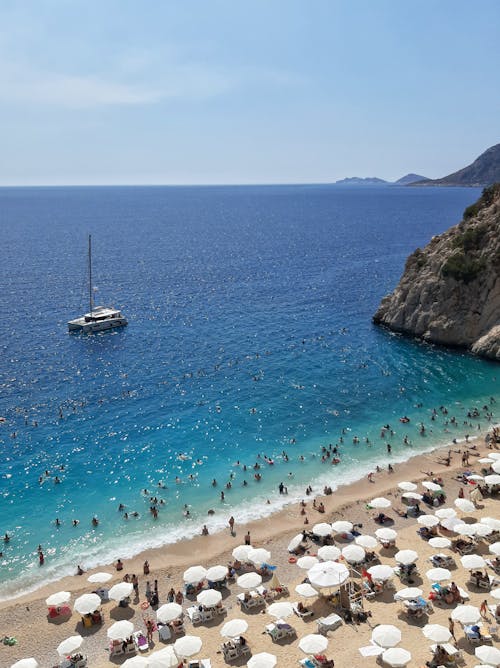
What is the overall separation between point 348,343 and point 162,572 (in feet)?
145

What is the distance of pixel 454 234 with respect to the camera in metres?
73.1

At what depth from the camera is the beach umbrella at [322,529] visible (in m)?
34.2

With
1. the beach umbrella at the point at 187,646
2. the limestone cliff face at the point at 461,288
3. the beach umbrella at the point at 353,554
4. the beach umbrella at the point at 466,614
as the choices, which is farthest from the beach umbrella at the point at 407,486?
the limestone cliff face at the point at 461,288

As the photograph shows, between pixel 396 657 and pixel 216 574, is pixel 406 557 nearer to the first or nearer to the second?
pixel 396 657

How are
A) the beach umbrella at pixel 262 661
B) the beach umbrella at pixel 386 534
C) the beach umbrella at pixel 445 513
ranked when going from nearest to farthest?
the beach umbrella at pixel 262 661
the beach umbrella at pixel 386 534
the beach umbrella at pixel 445 513

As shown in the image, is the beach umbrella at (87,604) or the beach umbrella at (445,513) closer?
the beach umbrella at (87,604)

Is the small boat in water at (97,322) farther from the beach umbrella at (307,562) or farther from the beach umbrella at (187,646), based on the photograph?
the beach umbrella at (187,646)

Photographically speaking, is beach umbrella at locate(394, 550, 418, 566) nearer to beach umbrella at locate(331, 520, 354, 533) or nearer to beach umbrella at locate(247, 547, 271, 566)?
beach umbrella at locate(331, 520, 354, 533)

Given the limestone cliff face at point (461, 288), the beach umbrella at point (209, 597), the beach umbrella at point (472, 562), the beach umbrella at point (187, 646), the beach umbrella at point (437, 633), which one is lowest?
the beach umbrella at point (209, 597)

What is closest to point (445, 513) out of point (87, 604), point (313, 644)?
point (313, 644)

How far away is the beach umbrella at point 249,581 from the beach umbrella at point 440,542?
33.2ft

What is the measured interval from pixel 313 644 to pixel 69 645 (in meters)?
11.0

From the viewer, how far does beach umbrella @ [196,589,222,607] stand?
92.5 feet

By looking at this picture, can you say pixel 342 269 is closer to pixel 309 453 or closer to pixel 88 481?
pixel 309 453
